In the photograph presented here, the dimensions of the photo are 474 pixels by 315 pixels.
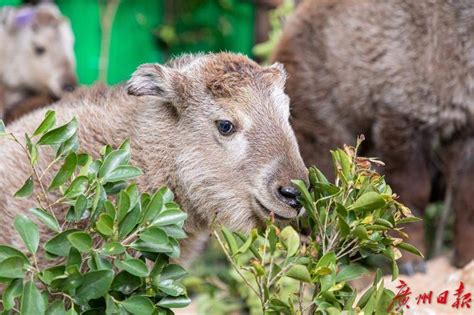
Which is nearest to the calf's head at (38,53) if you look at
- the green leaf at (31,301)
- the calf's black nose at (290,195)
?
the calf's black nose at (290,195)

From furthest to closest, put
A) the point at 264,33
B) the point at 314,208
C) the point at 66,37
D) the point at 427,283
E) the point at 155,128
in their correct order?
the point at 264,33, the point at 66,37, the point at 427,283, the point at 155,128, the point at 314,208

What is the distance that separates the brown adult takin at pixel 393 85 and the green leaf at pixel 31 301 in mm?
3629

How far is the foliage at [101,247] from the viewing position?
2973 mm

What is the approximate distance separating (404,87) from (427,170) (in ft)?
2.14

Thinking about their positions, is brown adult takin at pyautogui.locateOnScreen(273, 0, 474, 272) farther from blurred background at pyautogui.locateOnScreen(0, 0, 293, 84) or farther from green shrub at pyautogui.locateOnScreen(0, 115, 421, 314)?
blurred background at pyautogui.locateOnScreen(0, 0, 293, 84)

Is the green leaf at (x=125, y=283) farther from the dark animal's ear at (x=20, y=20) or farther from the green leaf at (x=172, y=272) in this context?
the dark animal's ear at (x=20, y=20)

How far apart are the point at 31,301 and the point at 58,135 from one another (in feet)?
2.24

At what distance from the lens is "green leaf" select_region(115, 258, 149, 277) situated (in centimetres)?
301

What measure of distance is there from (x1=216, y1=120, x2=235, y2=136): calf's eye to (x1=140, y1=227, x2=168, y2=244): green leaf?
999 mm

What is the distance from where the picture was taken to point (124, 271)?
10.3 ft

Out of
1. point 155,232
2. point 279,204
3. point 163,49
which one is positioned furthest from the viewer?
point 163,49

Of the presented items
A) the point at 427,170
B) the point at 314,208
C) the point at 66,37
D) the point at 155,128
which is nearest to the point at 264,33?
the point at 66,37

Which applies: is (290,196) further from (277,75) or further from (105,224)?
(105,224)

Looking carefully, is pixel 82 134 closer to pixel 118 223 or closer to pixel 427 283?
pixel 118 223
